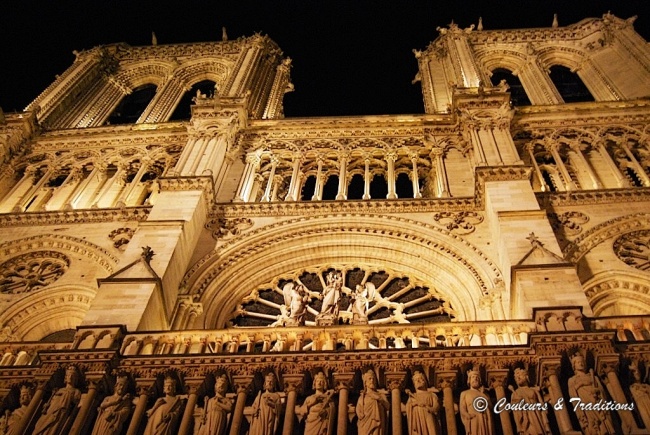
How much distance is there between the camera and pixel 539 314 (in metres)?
10.3

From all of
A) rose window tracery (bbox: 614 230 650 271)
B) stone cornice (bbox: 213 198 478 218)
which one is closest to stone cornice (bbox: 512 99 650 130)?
stone cornice (bbox: 213 198 478 218)

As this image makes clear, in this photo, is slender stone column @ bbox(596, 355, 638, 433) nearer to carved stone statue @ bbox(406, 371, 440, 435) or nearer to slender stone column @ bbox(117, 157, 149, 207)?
carved stone statue @ bbox(406, 371, 440, 435)

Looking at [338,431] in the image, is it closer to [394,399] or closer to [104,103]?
[394,399]

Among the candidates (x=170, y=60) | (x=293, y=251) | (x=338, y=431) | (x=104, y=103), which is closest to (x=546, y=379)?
(x=338, y=431)

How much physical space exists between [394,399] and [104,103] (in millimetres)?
18205

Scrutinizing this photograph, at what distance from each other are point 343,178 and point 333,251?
2922 millimetres

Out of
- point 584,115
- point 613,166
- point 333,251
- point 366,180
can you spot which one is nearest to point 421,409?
point 333,251

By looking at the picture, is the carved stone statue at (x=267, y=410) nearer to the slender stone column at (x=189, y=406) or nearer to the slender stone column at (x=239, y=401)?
the slender stone column at (x=239, y=401)

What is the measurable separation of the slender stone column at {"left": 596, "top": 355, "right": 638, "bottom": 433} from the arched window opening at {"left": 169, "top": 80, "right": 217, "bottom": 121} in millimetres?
16838

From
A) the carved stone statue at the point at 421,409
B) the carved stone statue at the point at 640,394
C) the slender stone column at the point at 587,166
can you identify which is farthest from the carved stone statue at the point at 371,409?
the slender stone column at the point at 587,166

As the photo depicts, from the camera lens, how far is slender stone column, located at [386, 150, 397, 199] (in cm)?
1665

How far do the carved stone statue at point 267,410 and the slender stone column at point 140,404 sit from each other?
1414mm

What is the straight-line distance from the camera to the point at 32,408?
920 centimetres

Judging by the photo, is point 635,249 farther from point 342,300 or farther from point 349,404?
point 349,404
